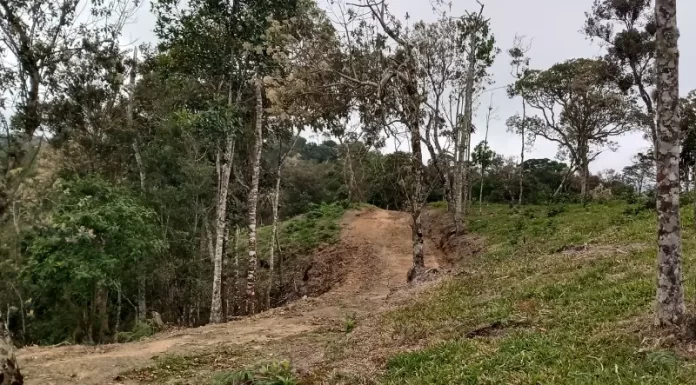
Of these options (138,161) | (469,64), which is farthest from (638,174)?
(138,161)

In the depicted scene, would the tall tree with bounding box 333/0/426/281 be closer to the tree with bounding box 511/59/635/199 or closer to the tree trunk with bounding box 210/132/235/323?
the tree trunk with bounding box 210/132/235/323

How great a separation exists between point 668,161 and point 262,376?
5102 millimetres

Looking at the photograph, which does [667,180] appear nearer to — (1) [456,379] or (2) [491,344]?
(2) [491,344]

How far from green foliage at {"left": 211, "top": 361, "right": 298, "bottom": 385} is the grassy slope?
1232mm

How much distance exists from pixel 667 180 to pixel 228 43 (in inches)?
543

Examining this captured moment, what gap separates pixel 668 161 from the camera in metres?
→ 5.47

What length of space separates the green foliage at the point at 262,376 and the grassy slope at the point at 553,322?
1232 millimetres

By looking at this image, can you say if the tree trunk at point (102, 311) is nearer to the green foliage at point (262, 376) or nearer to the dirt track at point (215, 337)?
the dirt track at point (215, 337)

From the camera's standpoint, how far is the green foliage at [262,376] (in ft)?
20.5

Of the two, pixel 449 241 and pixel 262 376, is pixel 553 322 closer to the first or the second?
pixel 262 376

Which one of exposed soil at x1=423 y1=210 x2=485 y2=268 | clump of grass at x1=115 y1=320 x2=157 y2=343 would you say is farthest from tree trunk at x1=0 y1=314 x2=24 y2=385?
exposed soil at x1=423 y1=210 x2=485 y2=268

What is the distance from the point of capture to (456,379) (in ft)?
17.1

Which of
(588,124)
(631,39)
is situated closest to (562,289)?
(631,39)

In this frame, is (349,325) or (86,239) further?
(86,239)
